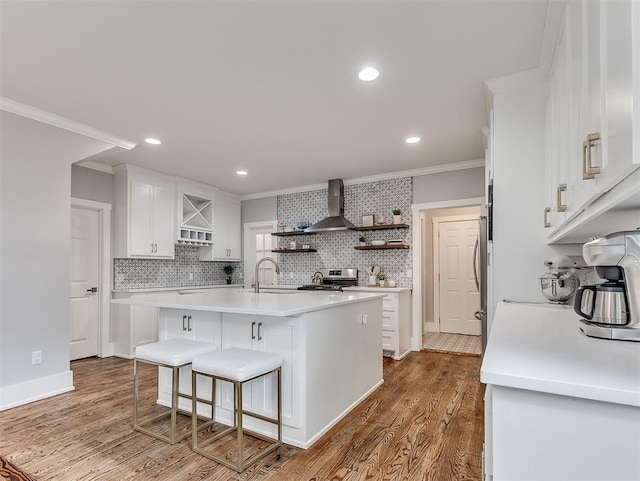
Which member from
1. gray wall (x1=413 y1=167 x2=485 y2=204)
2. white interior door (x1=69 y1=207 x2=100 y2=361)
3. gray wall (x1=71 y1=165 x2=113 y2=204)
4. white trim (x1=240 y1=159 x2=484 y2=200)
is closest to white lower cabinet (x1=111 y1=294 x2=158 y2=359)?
white interior door (x1=69 y1=207 x2=100 y2=361)

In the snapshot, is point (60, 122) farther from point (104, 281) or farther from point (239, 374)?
point (239, 374)

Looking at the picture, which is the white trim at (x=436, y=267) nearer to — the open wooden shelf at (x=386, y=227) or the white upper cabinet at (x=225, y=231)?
the open wooden shelf at (x=386, y=227)

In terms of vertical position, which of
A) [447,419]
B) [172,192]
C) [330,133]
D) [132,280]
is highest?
[330,133]

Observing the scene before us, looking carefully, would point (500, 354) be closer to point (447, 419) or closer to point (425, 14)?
point (425, 14)

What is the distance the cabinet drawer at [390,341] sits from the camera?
4477 millimetres

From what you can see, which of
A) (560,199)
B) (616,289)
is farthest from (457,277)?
(616,289)

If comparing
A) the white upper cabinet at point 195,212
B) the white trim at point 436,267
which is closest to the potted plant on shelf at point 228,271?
the white upper cabinet at point 195,212

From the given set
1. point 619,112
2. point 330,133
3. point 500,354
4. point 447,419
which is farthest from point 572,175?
point 330,133

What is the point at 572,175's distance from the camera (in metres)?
1.39

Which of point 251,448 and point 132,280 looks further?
point 132,280

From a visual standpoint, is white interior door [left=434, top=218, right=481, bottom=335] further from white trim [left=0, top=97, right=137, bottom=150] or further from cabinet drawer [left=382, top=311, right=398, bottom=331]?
white trim [left=0, top=97, right=137, bottom=150]

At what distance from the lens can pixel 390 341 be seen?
450 cm

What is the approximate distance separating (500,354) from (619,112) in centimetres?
65

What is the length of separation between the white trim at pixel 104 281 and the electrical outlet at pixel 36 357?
154 cm
